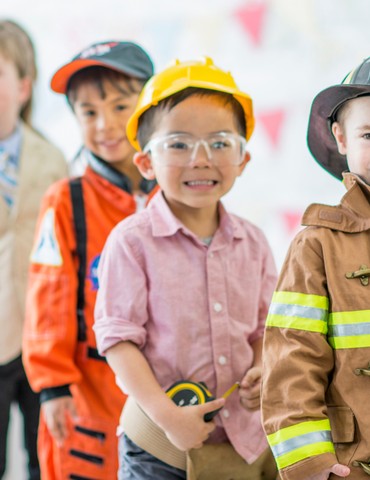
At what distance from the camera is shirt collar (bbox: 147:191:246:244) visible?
62.5 inches

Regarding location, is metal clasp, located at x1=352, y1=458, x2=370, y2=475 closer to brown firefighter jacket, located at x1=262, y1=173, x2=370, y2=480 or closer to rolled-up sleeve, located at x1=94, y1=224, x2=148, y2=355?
brown firefighter jacket, located at x1=262, y1=173, x2=370, y2=480

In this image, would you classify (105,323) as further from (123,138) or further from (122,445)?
(123,138)

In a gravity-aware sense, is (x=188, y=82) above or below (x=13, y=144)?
above

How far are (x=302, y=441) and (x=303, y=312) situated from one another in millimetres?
198

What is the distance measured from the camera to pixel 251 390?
59.7 inches

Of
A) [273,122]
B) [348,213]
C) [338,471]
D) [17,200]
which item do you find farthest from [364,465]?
[17,200]

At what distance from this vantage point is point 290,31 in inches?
98.3

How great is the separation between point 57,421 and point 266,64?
133cm

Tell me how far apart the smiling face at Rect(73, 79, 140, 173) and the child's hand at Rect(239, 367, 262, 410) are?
2.57 ft

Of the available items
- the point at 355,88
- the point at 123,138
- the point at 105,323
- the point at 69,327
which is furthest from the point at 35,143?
the point at 355,88

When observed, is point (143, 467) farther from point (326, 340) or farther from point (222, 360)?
point (326, 340)

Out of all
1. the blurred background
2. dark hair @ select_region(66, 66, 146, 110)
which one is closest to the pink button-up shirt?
dark hair @ select_region(66, 66, 146, 110)

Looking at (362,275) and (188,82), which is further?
(188,82)

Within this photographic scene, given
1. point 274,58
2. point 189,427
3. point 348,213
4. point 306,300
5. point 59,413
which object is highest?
point 274,58
